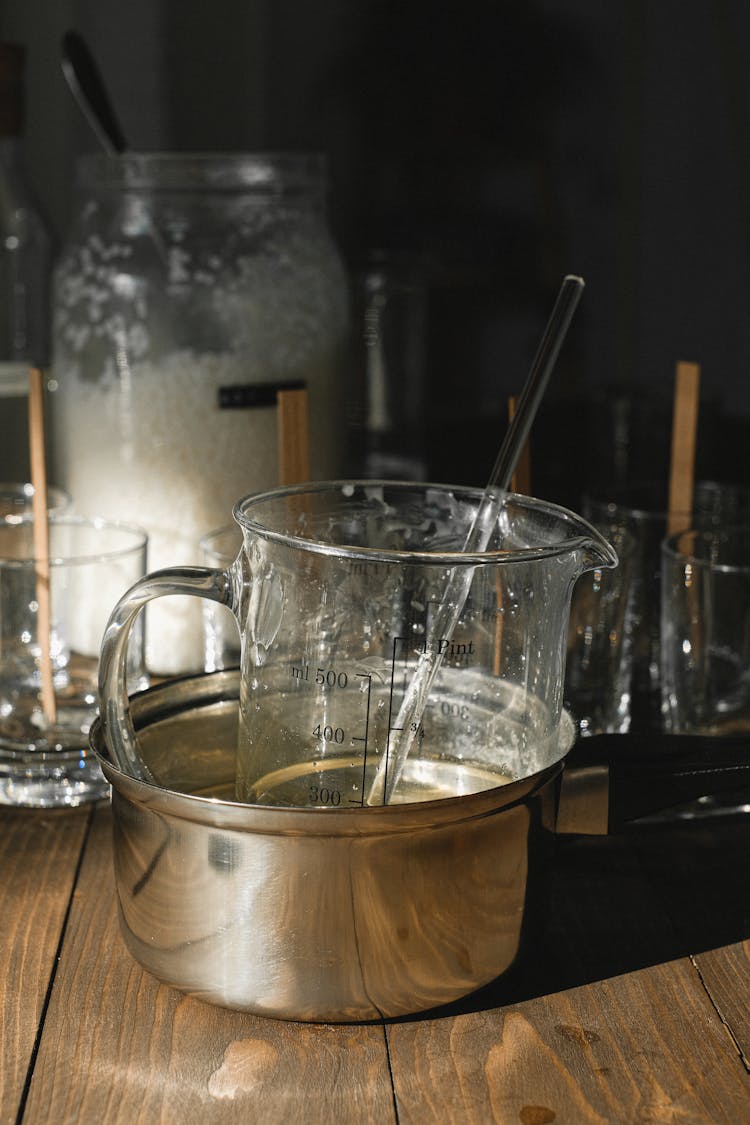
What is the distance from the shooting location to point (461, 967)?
0.49 meters

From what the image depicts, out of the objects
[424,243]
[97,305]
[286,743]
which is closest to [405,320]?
[424,243]

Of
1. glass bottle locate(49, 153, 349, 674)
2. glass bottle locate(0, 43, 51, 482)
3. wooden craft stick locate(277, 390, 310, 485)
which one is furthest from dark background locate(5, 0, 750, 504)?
wooden craft stick locate(277, 390, 310, 485)

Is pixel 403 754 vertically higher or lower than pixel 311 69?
lower

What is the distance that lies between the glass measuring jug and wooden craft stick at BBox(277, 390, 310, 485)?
125 mm

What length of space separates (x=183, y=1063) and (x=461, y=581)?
7.6 inches

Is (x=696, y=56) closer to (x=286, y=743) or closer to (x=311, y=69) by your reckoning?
(x=311, y=69)

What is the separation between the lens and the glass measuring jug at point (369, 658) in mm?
504

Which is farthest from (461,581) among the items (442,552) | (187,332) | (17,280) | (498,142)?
(498,142)

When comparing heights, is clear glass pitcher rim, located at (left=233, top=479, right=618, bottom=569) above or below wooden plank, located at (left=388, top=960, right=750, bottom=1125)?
above

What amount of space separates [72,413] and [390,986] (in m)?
0.45

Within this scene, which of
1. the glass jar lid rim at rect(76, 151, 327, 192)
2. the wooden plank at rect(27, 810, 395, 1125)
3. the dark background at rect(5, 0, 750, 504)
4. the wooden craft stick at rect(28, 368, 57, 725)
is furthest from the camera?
the dark background at rect(5, 0, 750, 504)

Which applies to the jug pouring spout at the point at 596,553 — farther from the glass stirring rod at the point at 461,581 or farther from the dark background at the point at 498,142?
the dark background at the point at 498,142

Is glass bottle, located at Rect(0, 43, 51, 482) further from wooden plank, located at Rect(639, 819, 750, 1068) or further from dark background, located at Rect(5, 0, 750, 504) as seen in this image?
wooden plank, located at Rect(639, 819, 750, 1068)

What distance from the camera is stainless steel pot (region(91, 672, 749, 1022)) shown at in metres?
0.47
